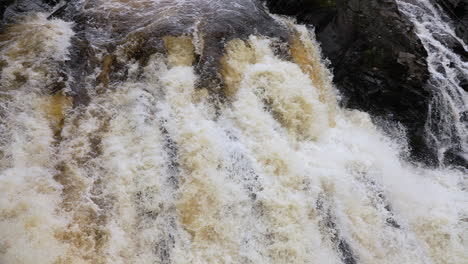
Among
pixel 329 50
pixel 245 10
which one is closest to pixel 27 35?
pixel 245 10

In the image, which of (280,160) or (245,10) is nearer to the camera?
(280,160)

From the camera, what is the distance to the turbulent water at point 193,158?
4496mm

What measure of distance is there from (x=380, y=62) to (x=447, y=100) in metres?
1.36

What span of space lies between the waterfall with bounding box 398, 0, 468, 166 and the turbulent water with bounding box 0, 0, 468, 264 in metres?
0.52

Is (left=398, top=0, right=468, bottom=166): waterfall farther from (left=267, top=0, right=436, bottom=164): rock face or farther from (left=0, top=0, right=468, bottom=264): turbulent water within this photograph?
(left=0, top=0, right=468, bottom=264): turbulent water

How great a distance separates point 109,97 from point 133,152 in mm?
1084

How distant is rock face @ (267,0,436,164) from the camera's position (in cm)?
656

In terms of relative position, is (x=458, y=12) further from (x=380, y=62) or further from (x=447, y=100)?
(x=380, y=62)

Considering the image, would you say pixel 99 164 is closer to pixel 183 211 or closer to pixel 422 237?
pixel 183 211

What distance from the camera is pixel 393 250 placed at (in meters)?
5.19

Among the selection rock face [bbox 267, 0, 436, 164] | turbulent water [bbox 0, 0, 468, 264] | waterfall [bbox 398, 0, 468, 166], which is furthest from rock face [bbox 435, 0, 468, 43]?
turbulent water [bbox 0, 0, 468, 264]

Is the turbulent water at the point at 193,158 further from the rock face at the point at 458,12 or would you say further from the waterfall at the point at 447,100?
the rock face at the point at 458,12

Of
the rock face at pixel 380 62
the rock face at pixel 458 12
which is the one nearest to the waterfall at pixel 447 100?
the rock face at pixel 380 62

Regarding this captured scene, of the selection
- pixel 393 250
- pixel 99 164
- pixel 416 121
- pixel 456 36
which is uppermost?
pixel 456 36
